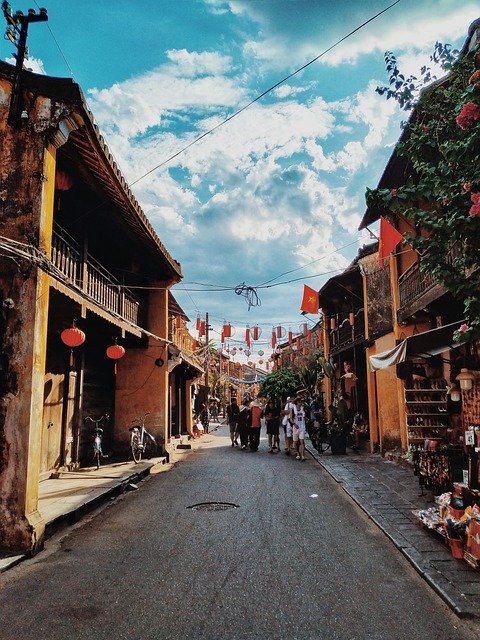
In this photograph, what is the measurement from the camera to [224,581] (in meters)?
4.74

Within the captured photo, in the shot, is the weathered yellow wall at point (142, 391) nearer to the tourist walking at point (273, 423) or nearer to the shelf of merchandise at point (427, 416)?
the tourist walking at point (273, 423)

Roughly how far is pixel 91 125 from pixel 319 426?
515 inches

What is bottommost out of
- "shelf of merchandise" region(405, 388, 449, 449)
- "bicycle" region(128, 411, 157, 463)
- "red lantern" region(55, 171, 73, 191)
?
"bicycle" region(128, 411, 157, 463)

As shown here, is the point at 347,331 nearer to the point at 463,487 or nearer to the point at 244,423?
the point at 244,423

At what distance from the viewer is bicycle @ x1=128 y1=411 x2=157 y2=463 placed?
44.3 feet

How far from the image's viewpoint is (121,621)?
3.87 meters

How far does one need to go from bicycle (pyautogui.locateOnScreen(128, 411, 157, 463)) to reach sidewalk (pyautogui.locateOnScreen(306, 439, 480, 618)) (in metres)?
5.32

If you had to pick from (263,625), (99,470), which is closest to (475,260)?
(263,625)

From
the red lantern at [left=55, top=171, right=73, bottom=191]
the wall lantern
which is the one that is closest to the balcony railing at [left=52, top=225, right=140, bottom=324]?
the red lantern at [left=55, top=171, right=73, bottom=191]

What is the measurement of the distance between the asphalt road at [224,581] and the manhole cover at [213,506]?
0.12 m

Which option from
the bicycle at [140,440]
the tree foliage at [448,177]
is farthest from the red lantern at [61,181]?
the bicycle at [140,440]

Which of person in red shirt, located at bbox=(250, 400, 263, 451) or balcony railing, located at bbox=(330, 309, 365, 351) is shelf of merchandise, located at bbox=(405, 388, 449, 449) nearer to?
person in red shirt, located at bbox=(250, 400, 263, 451)

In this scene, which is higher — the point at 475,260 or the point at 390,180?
the point at 390,180

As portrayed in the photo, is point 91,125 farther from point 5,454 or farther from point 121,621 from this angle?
point 121,621
